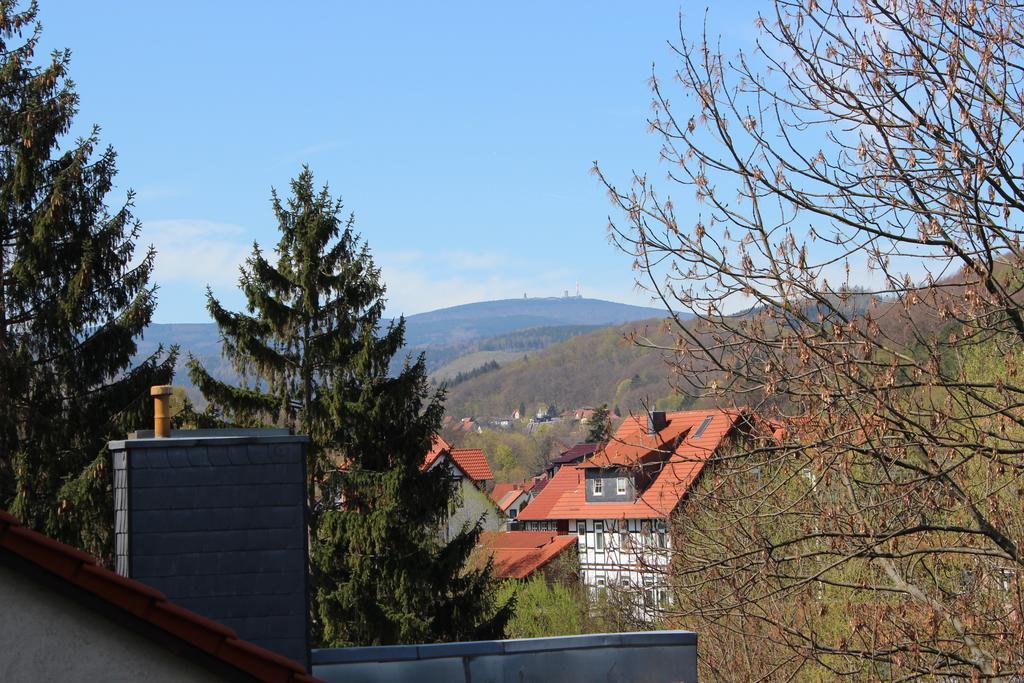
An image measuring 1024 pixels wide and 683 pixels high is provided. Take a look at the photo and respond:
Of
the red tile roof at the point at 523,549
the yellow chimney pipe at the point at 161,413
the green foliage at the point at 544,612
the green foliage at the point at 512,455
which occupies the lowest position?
the green foliage at the point at 544,612

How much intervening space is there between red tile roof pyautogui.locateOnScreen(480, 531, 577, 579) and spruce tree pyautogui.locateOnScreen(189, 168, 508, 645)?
21.8 m

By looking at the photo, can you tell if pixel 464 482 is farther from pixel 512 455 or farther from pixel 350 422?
pixel 512 455

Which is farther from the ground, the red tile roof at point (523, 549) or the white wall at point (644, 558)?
the white wall at point (644, 558)

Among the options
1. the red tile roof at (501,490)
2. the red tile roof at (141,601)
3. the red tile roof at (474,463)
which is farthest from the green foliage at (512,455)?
the red tile roof at (141,601)

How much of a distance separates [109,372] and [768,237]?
12.7m

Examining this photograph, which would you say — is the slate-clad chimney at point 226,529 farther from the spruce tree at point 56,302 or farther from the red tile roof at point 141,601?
the spruce tree at point 56,302

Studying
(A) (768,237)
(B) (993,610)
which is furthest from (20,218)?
(B) (993,610)

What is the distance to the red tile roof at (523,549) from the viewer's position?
156ft

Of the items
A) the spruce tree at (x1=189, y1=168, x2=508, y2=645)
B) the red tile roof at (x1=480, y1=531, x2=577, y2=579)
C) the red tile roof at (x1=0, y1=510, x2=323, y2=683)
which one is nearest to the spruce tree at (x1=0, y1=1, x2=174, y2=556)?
the spruce tree at (x1=189, y1=168, x2=508, y2=645)

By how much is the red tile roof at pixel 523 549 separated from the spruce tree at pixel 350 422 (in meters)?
21.8

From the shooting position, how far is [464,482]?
3688 cm

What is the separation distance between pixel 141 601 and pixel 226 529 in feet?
8.95

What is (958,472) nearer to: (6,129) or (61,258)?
(61,258)

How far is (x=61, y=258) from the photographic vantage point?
17203 mm
